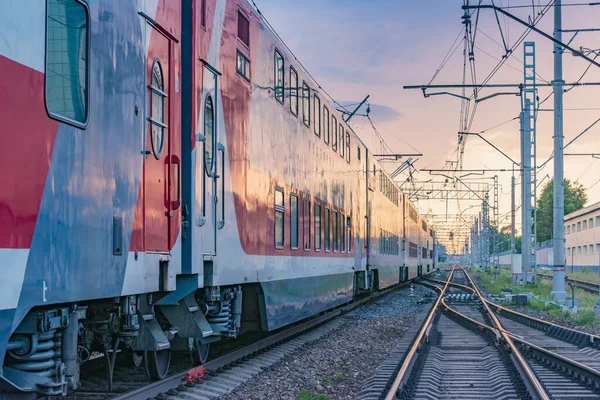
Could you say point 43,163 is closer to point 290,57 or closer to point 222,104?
point 222,104

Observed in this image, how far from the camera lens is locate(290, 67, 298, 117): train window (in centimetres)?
1348

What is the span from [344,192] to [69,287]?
14052 millimetres

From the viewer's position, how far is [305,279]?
1434 centimetres

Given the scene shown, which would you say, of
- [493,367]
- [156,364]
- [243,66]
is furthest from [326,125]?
[156,364]

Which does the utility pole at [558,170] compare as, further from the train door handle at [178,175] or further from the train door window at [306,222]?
the train door handle at [178,175]

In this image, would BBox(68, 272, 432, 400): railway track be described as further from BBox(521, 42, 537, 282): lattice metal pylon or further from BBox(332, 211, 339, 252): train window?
BBox(521, 42, 537, 282): lattice metal pylon

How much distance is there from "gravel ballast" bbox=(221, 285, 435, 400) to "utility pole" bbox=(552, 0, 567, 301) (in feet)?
16.6

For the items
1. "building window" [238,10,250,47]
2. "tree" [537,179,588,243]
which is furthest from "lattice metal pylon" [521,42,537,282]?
"tree" [537,179,588,243]

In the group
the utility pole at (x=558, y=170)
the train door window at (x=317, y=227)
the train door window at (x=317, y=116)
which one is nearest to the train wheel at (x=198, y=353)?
the train door window at (x=317, y=227)

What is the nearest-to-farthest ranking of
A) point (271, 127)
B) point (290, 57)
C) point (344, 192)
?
point (271, 127) → point (290, 57) → point (344, 192)

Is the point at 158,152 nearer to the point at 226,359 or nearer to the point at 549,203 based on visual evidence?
the point at 226,359

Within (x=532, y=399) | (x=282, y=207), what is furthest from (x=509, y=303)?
(x=532, y=399)

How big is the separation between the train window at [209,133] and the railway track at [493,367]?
10.4 feet

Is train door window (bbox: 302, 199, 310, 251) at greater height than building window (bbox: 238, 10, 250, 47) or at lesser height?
lesser
